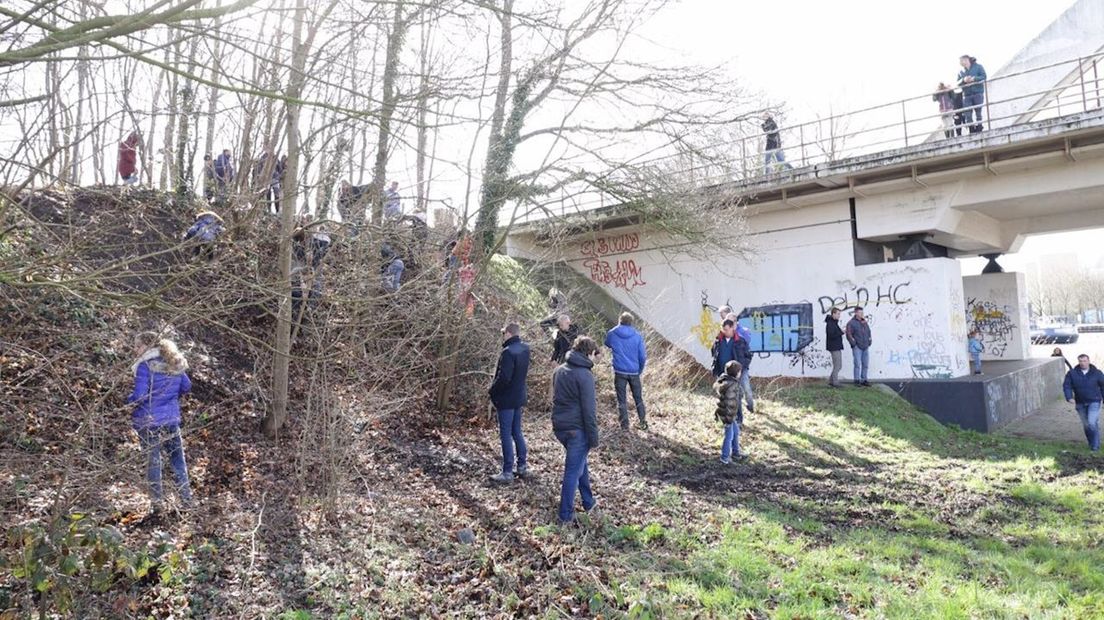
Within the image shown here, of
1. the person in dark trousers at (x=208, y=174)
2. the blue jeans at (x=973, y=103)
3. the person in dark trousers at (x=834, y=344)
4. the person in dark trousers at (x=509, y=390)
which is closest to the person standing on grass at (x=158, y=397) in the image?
the person in dark trousers at (x=509, y=390)

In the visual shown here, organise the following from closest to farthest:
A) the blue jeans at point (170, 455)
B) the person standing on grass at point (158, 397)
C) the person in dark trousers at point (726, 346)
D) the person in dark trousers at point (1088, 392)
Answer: the blue jeans at point (170, 455), the person standing on grass at point (158, 397), the person in dark trousers at point (726, 346), the person in dark trousers at point (1088, 392)

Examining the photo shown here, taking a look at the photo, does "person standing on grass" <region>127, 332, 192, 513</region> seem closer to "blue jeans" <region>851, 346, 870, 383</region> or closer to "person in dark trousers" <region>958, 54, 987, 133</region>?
"blue jeans" <region>851, 346, 870, 383</region>

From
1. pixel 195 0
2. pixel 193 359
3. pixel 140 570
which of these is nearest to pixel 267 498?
pixel 140 570

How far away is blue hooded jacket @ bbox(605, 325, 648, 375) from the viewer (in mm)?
10555

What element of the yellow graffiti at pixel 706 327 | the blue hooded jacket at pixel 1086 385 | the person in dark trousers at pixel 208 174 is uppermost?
the person in dark trousers at pixel 208 174

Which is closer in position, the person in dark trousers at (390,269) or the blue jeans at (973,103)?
the person in dark trousers at (390,269)

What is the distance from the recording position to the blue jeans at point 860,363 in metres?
14.7

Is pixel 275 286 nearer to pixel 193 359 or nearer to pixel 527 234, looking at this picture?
pixel 193 359

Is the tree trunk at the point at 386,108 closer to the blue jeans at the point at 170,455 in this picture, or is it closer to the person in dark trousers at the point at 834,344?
the blue jeans at the point at 170,455

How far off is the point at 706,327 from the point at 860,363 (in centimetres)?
391

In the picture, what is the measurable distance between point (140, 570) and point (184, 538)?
0.95 m

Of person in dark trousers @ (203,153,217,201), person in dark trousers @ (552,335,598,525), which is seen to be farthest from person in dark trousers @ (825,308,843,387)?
person in dark trousers @ (203,153,217,201)

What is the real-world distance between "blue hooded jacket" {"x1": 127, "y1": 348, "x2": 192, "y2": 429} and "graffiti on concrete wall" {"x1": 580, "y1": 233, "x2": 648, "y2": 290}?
14.1m

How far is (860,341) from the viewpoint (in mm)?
14477
